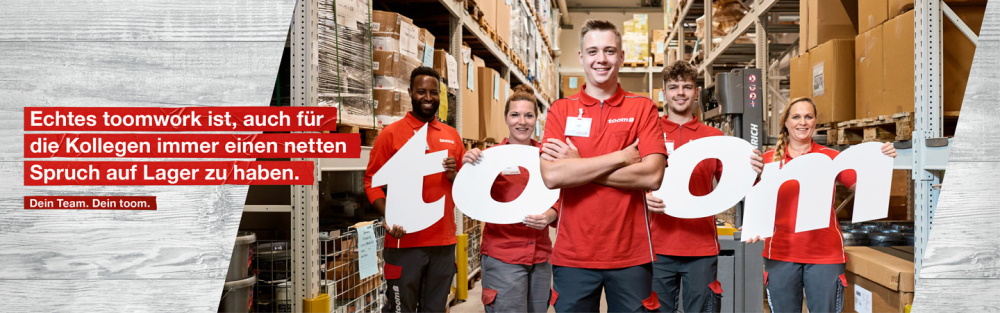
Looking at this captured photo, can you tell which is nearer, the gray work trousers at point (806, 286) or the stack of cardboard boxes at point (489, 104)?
the gray work trousers at point (806, 286)

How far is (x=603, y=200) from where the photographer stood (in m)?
2.39

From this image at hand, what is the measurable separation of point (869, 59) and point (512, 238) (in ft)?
8.32

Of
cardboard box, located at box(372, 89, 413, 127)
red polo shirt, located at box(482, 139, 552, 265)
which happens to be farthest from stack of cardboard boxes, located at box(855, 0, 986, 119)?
cardboard box, located at box(372, 89, 413, 127)

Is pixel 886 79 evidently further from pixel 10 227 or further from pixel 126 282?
pixel 10 227

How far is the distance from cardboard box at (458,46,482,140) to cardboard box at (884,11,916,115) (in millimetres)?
2778

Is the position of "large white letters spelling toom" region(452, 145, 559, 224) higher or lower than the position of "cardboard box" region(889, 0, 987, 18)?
lower

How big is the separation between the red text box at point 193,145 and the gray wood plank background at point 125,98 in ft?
0.61

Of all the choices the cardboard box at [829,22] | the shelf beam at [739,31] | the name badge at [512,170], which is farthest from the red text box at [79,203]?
the shelf beam at [739,31]

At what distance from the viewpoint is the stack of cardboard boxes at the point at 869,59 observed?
3.32m

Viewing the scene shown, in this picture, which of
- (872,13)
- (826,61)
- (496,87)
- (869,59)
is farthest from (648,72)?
(869,59)

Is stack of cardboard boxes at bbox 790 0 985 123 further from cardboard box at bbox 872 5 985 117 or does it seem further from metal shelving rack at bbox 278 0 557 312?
metal shelving rack at bbox 278 0 557 312

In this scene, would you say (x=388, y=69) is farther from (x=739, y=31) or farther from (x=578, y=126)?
(x=739, y=31)

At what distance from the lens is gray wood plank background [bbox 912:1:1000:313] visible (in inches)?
118

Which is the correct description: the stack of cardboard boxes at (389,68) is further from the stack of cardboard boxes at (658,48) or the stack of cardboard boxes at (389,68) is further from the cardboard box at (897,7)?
the stack of cardboard boxes at (658,48)
